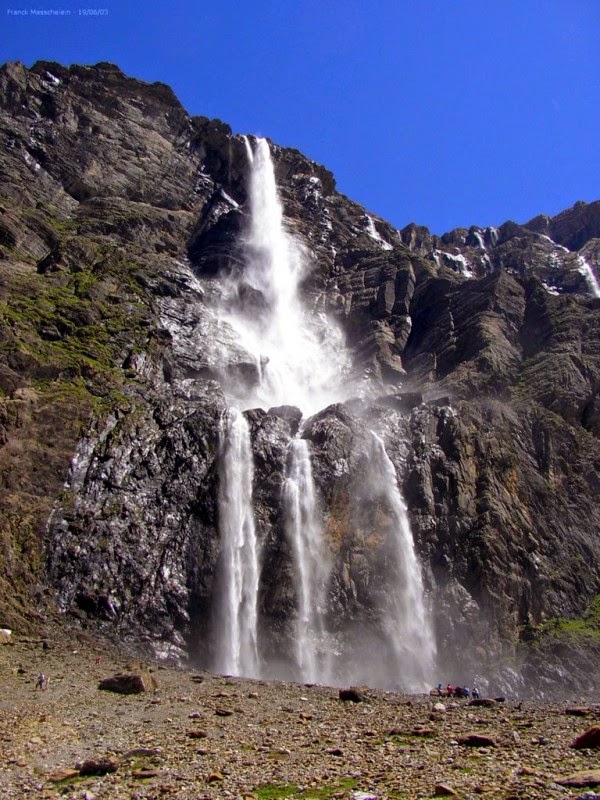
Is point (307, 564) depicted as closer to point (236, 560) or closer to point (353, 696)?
point (236, 560)

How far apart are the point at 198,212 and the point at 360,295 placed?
85.1 ft

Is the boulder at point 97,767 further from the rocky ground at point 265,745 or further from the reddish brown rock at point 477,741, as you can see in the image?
the reddish brown rock at point 477,741

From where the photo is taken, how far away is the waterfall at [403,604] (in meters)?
40.0

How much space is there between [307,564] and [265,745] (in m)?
26.5

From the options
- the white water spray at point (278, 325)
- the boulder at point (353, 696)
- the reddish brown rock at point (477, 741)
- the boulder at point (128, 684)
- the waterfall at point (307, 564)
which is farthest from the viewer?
the white water spray at point (278, 325)

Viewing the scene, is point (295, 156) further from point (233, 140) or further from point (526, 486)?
point (526, 486)

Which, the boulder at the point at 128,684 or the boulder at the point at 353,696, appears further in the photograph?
the boulder at the point at 353,696

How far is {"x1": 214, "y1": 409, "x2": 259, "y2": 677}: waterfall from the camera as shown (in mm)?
37500

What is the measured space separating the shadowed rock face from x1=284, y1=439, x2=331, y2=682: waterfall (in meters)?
0.80

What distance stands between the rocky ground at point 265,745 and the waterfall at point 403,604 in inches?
572

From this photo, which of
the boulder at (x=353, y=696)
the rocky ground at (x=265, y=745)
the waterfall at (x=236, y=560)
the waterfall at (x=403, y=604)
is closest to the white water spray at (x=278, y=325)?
the waterfall at (x=236, y=560)

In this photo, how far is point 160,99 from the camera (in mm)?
102312

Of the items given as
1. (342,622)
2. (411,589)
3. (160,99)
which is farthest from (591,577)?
(160,99)

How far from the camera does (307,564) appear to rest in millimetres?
42250
